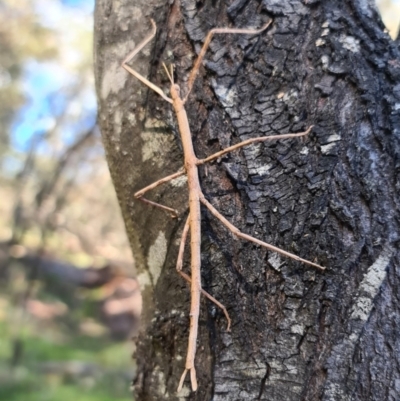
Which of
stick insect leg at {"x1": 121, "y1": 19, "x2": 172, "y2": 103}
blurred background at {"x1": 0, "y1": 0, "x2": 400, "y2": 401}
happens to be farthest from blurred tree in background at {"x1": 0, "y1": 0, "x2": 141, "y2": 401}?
stick insect leg at {"x1": 121, "y1": 19, "x2": 172, "y2": 103}

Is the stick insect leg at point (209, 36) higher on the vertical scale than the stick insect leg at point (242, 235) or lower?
higher

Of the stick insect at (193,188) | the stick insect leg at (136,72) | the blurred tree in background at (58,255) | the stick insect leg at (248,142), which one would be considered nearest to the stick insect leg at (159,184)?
the stick insect at (193,188)

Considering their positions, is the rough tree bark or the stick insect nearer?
the rough tree bark

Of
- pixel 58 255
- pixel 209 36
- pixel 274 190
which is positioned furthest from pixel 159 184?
pixel 58 255

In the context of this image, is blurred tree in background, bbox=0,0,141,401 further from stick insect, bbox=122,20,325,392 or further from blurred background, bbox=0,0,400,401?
stick insect, bbox=122,20,325,392

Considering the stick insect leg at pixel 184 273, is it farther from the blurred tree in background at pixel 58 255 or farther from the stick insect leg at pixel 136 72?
the blurred tree in background at pixel 58 255
